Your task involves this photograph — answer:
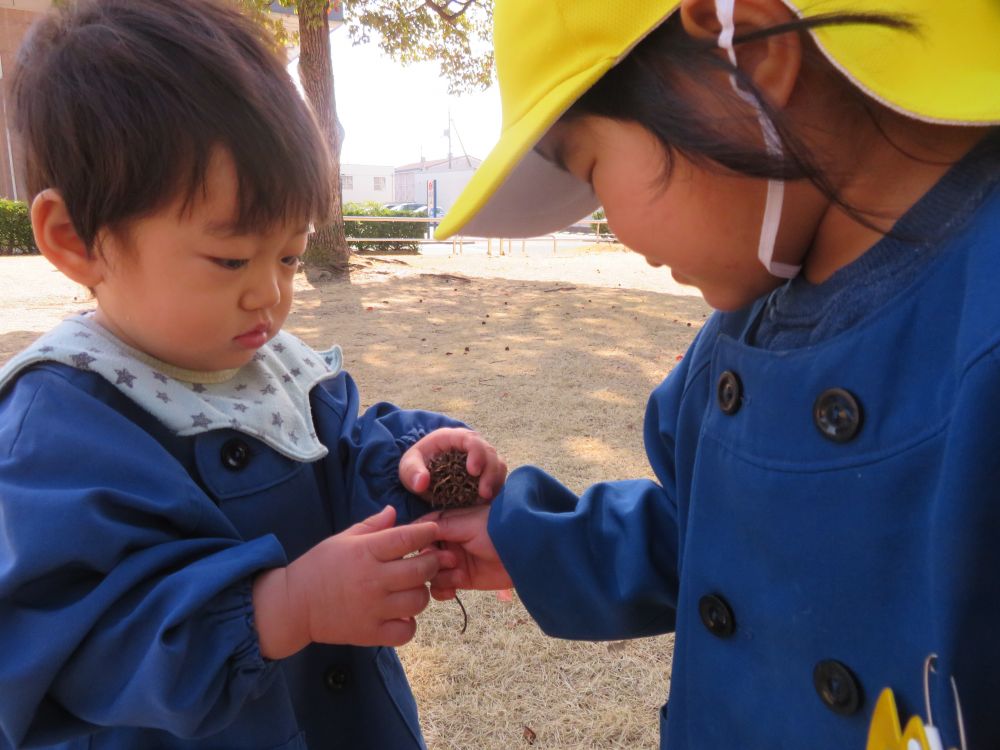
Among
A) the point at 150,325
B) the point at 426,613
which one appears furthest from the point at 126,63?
the point at 426,613

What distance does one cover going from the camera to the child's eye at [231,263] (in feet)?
4.14

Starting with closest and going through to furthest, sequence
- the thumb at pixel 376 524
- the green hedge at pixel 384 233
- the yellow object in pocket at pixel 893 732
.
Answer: the yellow object in pocket at pixel 893 732, the thumb at pixel 376 524, the green hedge at pixel 384 233

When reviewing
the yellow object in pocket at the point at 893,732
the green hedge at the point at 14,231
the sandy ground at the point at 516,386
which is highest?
the yellow object in pocket at the point at 893,732

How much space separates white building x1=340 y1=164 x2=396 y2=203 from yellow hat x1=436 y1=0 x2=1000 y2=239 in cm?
6173

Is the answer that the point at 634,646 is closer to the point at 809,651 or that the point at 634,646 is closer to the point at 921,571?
the point at 809,651

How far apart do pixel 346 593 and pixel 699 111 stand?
0.86m

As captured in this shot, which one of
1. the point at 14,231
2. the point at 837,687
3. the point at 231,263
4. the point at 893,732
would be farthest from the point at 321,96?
the point at 893,732

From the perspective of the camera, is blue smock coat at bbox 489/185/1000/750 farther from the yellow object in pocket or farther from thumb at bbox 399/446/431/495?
thumb at bbox 399/446/431/495

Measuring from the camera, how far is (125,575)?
1073 mm

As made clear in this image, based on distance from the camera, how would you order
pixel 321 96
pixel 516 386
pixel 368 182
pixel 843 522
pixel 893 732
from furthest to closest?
pixel 368 182, pixel 321 96, pixel 516 386, pixel 843 522, pixel 893 732

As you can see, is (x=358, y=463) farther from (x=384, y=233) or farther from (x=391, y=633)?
(x=384, y=233)

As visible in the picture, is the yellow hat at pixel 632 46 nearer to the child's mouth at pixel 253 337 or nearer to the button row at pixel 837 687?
the child's mouth at pixel 253 337

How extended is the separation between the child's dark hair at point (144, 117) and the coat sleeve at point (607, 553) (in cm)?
71

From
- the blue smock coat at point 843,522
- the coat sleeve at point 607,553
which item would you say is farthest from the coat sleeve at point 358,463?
the blue smock coat at point 843,522
